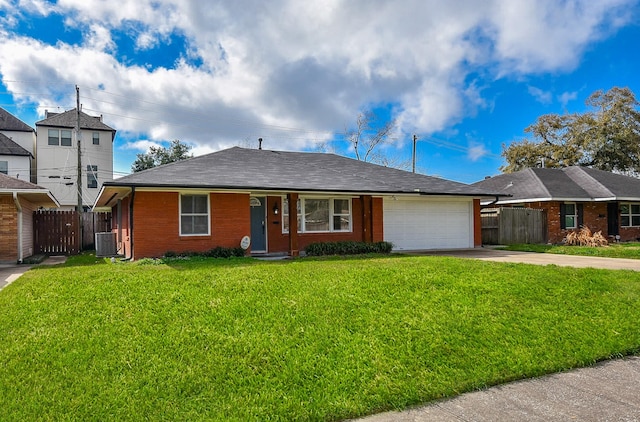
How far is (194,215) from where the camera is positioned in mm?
12758

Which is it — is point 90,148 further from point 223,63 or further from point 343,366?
point 343,366

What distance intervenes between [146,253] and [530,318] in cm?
1017

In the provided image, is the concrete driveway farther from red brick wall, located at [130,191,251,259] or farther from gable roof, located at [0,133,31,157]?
gable roof, located at [0,133,31,157]

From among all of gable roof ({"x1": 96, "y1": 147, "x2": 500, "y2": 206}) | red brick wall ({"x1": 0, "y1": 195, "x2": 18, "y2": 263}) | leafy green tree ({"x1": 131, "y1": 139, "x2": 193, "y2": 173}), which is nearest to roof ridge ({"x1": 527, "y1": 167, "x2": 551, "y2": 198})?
gable roof ({"x1": 96, "y1": 147, "x2": 500, "y2": 206})

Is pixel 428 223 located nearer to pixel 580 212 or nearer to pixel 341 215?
pixel 341 215

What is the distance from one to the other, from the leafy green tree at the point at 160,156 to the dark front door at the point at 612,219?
36113 mm

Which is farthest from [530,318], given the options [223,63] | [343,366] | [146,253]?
[223,63]

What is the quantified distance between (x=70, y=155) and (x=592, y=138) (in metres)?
41.2

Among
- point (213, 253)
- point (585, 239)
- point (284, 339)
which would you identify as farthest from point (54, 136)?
point (585, 239)

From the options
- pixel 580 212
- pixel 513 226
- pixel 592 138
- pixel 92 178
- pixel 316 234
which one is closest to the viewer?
pixel 316 234

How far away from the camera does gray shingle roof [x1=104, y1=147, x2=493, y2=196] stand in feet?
40.6

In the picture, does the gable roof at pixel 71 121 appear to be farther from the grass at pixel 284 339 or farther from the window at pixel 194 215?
the grass at pixel 284 339

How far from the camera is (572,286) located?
25.1ft

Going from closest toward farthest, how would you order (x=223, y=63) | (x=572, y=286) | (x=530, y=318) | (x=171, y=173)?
(x=530, y=318)
(x=572, y=286)
(x=171, y=173)
(x=223, y=63)
